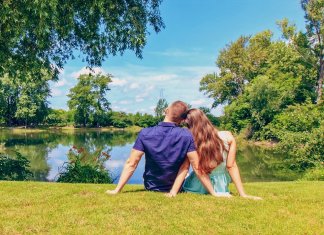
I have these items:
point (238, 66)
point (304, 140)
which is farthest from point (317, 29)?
point (304, 140)

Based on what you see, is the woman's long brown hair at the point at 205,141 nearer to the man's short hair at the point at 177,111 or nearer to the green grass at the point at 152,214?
the man's short hair at the point at 177,111

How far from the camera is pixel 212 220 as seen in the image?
16.6 ft

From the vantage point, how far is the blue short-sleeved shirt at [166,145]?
6.02 m

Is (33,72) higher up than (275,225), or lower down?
higher up

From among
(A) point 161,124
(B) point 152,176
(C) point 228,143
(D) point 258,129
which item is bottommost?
(D) point 258,129

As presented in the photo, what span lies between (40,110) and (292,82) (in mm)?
44528

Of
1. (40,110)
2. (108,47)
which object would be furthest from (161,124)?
(40,110)

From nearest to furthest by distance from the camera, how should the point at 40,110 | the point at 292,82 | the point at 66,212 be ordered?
1. the point at 66,212
2. the point at 292,82
3. the point at 40,110

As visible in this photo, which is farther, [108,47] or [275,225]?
[108,47]

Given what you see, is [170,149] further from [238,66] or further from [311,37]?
[238,66]

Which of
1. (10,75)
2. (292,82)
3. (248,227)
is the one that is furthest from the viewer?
(292,82)

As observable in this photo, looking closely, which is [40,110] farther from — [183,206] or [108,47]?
[183,206]

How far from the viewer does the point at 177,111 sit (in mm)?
6152

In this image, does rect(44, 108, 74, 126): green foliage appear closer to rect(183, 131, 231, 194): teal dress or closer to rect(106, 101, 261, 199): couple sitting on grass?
rect(183, 131, 231, 194): teal dress
